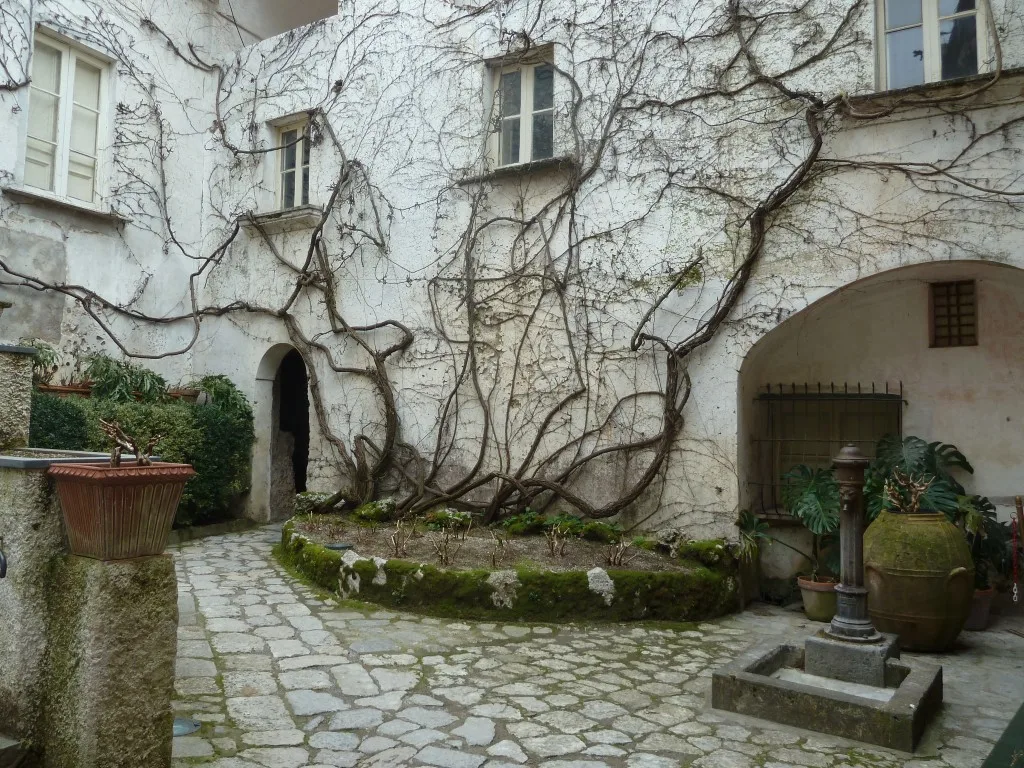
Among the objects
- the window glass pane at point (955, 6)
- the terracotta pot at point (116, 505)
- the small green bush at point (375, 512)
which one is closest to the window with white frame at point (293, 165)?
the small green bush at point (375, 512)

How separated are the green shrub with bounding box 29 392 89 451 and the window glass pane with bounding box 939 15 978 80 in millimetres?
7738

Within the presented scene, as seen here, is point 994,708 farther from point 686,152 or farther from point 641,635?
point 686,152

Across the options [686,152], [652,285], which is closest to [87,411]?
[652,285]

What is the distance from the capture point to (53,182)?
809 cm

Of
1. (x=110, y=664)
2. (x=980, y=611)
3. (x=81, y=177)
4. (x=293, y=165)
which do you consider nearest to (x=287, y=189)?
(x=293, y=165)

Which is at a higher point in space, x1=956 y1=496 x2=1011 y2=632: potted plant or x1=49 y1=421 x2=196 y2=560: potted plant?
x1=49 y1=421 x2=196 y2=560: potted plant

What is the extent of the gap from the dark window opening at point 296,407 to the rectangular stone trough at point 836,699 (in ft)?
23.2

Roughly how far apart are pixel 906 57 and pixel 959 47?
35 centimetres

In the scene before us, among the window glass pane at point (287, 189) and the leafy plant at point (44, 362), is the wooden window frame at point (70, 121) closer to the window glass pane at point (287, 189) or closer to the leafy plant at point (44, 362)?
the leafy plant at point (44, 362)

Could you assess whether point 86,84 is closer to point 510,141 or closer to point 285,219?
point 285,219

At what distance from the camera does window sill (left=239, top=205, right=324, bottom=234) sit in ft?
28.0

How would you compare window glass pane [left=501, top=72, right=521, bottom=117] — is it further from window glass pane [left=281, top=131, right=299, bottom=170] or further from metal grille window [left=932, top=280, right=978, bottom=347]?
metal grille window [left=932, top=280, right=978, bottom=347]

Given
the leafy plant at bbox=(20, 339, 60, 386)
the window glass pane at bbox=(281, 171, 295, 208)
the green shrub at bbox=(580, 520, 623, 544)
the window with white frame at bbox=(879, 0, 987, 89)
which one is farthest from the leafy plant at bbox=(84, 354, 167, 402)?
the window with white frame at bbox=(879, 0, 987, 89)

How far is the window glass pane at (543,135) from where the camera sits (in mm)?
7383
